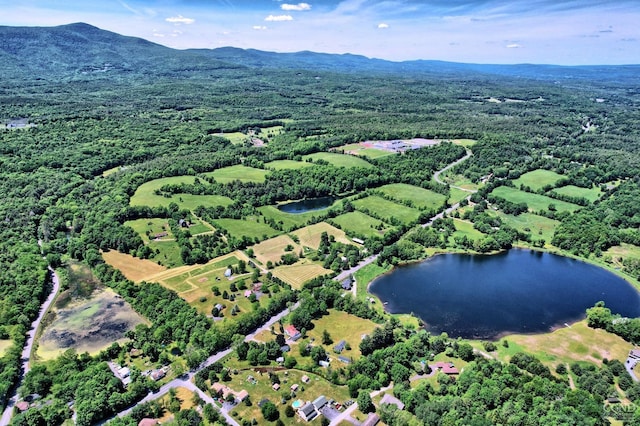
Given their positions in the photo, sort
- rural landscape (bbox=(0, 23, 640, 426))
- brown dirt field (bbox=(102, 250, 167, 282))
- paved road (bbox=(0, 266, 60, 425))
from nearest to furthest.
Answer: paved road (bbox=(0, 266, 60, 425)), rural landscape (bbox=(0, 23, 640, 426)), brown dirt field (bbox=(102, 250, 167, 282))

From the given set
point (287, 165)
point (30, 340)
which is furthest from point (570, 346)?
point (287, 165)

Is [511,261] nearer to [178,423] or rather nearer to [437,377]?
[437,377]

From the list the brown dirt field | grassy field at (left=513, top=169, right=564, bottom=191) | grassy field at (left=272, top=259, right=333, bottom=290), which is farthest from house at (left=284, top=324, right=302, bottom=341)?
grassy field at (left=513, top=169, right=564, bottom=191)

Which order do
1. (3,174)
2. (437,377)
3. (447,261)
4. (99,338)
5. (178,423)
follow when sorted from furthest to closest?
(3,174) → (447,261) → (99,338) → (437,377) → (178,423)

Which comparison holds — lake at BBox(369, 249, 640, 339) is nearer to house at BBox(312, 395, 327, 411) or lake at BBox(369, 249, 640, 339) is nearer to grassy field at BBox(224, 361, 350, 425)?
grassy field at BBox(224, 361, 350, 425)

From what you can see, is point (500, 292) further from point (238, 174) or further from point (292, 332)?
point (238, 174)

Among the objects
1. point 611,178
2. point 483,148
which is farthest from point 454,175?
point 611,178
